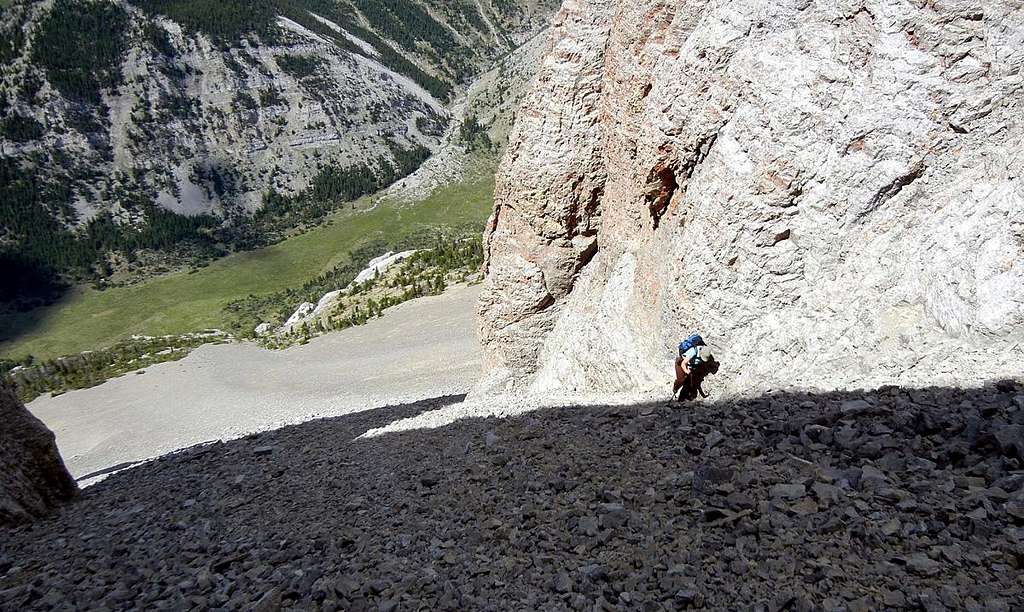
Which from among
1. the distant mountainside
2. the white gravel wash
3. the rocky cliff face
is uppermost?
the distant mountainside

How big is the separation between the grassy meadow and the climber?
7624cm

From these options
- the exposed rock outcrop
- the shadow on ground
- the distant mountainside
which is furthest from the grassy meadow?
the shadow on ground

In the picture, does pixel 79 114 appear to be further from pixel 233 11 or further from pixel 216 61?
pixel 233 11

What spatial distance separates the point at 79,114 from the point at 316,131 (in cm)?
5468

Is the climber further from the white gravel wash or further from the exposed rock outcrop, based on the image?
the white gravel wash

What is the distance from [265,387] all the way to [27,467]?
58.2 ft

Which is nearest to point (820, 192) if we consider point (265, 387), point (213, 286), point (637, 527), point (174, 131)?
point (637, 527)

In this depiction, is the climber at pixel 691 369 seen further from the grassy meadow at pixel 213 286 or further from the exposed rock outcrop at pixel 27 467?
the grassy meadow at pixel 213 286

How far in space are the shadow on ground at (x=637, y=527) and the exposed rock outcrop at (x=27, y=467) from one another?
1.87m

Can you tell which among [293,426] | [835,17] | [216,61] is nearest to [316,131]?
[216,61]

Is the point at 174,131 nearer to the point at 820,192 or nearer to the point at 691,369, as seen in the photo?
the point at 691,369

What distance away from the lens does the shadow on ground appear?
4033 mm

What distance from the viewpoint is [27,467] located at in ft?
36.0

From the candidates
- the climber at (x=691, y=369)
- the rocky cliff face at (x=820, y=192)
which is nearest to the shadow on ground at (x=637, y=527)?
the climber at (x=691, y=369)
